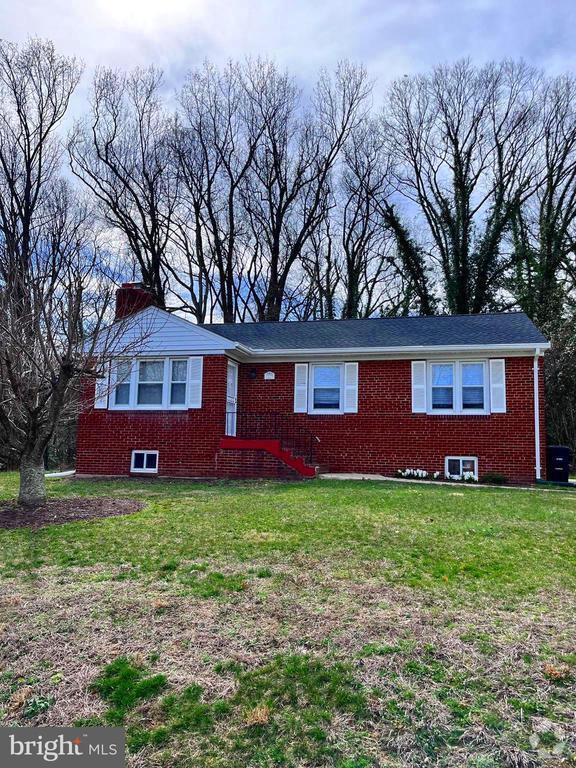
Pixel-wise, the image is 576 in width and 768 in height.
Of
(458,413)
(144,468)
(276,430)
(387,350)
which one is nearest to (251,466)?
(276,430)

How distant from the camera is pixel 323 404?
14172 mm

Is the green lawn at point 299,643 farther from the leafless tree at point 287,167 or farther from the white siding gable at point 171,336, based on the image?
the leafless tree at point 287,167

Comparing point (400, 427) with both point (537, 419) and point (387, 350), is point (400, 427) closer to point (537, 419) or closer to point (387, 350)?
point (387, 350)

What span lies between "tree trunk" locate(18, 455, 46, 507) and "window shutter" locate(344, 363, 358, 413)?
788 cm

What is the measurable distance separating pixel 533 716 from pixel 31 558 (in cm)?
457

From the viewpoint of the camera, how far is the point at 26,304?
8961 mm

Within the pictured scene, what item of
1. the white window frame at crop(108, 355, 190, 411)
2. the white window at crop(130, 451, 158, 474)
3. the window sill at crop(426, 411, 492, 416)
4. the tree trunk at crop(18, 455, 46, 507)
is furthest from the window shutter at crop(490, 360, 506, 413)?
the tree trunk at crop(18, 455, 46, 507)

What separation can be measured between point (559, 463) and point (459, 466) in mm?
2358

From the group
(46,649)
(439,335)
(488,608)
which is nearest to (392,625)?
(488,608)

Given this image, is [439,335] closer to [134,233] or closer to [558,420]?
[558,420]

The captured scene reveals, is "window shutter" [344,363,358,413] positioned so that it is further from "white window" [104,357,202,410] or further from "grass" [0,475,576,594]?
"grass" [0,475,576,594]

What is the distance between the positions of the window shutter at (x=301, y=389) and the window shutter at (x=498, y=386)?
4.70 m

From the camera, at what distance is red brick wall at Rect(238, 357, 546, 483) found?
12.7m

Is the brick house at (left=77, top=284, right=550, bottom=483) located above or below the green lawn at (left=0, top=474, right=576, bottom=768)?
above
